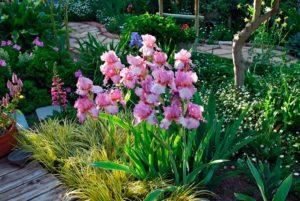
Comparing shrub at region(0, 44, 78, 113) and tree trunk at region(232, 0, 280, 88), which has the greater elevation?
tree trunk at region(232, 0, 280, 88)

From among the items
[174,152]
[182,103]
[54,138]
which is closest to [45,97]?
[54,138]

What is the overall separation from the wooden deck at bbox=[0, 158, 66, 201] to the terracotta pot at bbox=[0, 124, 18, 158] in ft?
0.59

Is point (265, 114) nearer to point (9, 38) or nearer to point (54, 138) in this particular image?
point (54, 138)

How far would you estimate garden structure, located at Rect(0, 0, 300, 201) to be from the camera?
97.6 inches

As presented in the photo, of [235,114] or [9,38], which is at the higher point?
[9,38]

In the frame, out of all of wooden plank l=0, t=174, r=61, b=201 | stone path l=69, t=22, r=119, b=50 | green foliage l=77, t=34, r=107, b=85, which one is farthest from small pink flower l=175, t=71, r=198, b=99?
stone path l=69, t=22, r=119, b=50

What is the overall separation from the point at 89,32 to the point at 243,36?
4.33 metres

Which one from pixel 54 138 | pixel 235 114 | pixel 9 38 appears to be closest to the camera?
pixel 54 138

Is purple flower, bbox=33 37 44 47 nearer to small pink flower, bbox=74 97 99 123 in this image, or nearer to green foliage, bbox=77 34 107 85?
green foliage, bbox=77 34 107 85

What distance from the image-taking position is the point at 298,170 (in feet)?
11.1

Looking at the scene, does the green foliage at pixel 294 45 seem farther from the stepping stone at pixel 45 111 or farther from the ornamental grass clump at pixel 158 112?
the stepping stone at pixel 45 111

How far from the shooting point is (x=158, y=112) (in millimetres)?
2498

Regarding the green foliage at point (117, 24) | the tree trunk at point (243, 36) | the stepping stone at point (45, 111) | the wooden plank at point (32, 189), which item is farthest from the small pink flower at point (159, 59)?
the green foliage at point (117, 24)

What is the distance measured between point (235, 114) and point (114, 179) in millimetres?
1608
